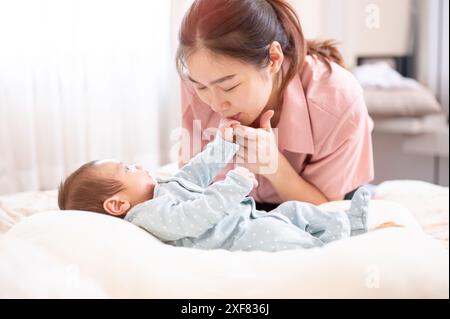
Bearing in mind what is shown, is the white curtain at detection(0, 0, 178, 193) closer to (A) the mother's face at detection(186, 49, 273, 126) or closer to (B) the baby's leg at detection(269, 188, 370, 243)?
(A) the mother's face at detection(186, 49, 273, 126)

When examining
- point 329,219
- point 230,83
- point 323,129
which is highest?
point 230,83

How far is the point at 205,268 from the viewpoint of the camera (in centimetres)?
57

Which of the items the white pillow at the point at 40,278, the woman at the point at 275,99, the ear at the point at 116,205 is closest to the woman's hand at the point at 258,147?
the woman at the point at 275,99

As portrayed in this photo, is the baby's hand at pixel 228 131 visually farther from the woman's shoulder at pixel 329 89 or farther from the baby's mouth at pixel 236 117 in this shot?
the woman's shoulder at pixel 329 89

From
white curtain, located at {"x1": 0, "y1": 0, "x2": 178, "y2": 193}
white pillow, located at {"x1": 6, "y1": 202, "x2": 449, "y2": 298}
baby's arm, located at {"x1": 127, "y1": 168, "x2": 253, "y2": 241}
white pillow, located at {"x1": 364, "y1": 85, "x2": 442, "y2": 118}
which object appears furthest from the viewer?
white pillow, located at {"x1": 364, "y1": 85, "x2": 442, "y2": 118}

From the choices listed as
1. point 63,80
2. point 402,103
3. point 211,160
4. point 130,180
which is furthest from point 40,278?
point 402,103

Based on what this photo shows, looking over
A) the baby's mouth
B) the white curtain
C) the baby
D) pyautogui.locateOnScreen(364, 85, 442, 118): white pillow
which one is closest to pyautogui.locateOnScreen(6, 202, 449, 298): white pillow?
the baby

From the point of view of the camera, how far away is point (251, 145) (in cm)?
88

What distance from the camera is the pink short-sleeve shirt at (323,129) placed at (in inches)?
39.6

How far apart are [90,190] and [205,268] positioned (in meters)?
0.31

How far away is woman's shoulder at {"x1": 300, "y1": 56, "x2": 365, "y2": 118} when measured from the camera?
101cm

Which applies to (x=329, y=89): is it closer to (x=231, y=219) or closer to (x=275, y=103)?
(x=275, y=103)

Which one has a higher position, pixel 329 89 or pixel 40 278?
pixel 329 89

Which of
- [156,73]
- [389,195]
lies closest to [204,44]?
[389,195]
